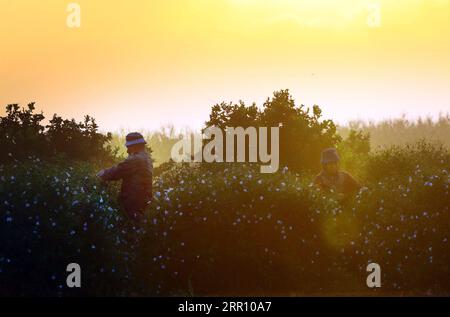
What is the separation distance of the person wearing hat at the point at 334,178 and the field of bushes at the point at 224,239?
273 centimetres

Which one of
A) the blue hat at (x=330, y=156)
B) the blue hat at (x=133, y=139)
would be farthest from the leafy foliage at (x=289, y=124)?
the blue hat at (x=133, y=139)

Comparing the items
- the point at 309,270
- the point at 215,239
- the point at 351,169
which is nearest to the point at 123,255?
the point at 215,239

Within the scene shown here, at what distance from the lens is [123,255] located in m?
10.3

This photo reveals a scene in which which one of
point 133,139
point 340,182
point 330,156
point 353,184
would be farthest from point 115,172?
point 353,184

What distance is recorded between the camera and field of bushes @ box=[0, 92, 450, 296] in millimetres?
9938

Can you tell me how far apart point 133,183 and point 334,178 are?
5.14 meters

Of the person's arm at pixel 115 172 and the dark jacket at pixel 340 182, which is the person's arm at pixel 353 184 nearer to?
the dark jacket at pixel 340 182

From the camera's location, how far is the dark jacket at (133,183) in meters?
12.1

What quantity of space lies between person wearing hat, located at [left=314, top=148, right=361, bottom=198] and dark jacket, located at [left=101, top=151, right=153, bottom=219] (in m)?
4.37

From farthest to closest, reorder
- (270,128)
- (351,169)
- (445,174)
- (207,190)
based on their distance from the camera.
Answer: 1. (351,169)
2. (270,128)
3. (445,174)
4. (207,190)

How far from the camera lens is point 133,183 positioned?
480 inches

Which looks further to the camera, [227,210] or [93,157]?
[93,157]
